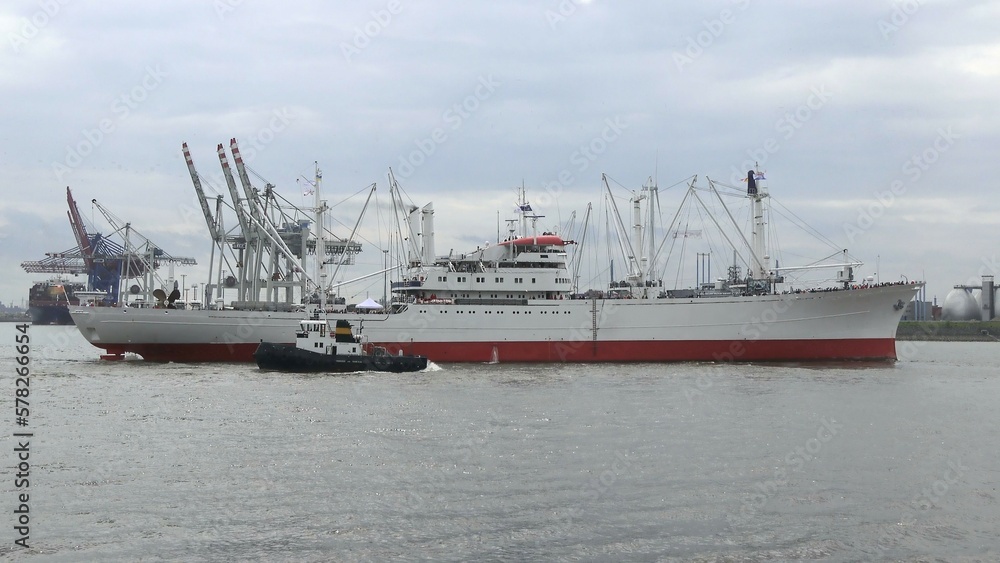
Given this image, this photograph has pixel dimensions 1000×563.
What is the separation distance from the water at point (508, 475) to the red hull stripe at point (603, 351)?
14.7 metres

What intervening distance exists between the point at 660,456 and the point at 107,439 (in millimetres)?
12390

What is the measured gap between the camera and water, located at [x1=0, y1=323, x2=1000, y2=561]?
1282 centimetres

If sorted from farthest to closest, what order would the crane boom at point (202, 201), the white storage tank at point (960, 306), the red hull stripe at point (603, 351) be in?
the white storage tank at point (960, 306) < the crane boom at point (202, 201) < the red hull stripe at point (603, 351)

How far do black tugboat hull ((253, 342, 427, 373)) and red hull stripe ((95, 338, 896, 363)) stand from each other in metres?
6.53

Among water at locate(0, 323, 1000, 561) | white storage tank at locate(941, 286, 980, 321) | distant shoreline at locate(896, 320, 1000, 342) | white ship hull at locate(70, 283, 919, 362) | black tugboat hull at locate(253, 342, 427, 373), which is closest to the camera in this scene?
water at locate(0, 323, 1000, 561)

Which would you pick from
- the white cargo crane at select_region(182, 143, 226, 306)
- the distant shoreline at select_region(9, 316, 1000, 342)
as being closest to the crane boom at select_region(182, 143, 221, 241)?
the white cargo crane at select_region(182, 143, 226, 306)

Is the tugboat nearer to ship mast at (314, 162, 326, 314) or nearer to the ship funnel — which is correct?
ship mast at (314, 162, 326, 314)

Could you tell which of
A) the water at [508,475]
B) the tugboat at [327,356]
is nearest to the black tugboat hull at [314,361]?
the tugboat at [327,356]

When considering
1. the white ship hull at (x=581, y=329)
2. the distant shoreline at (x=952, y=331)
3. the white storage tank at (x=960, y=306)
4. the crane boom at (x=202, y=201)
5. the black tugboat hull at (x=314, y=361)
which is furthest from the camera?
the white storage tank at (x=960, y=306)

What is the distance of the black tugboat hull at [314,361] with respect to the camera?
1467 inches

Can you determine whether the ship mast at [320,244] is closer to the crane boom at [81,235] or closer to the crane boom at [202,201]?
the crane boom at [202,201]

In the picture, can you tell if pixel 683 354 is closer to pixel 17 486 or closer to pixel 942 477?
pixel 942 477

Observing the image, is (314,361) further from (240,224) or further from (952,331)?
(952,331)

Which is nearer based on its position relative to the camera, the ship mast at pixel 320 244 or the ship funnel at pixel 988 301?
the ship mast at pixel 320 244
